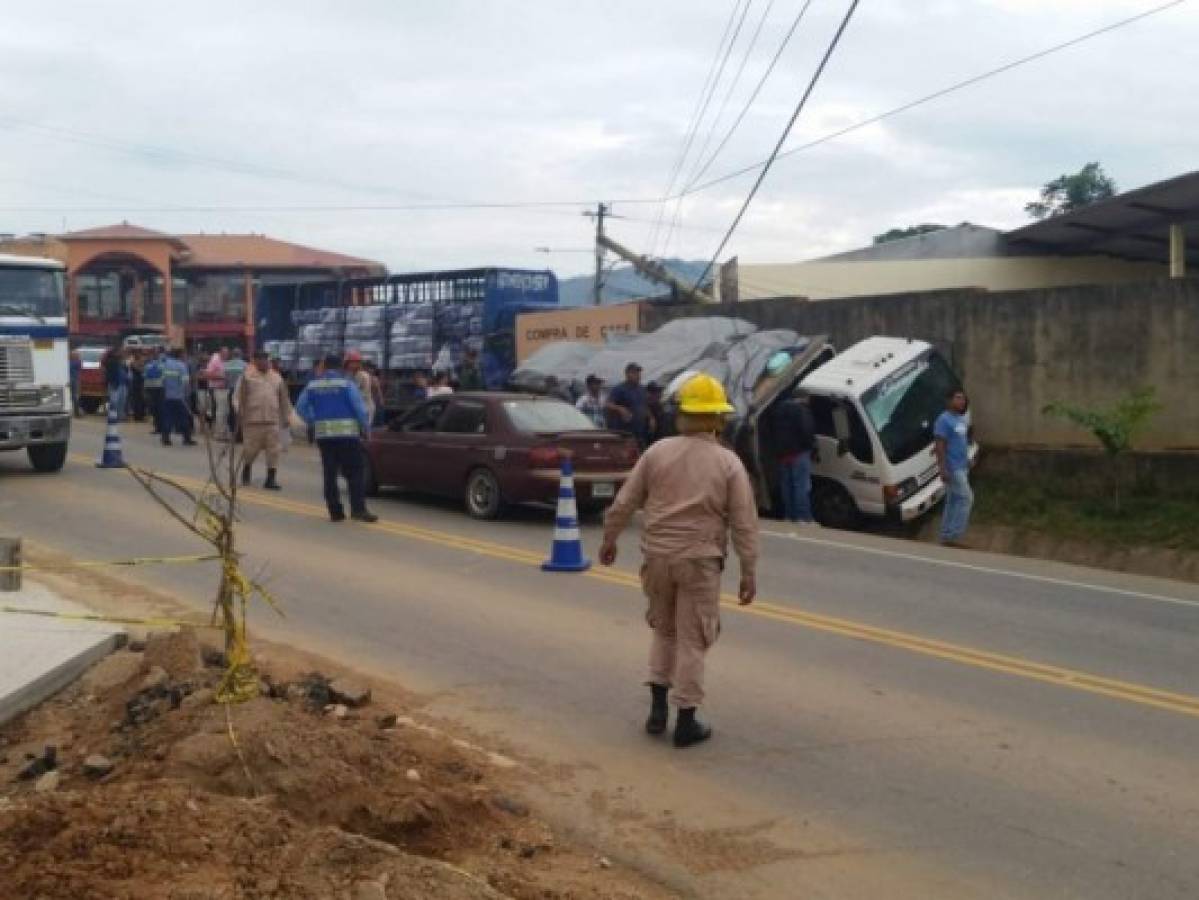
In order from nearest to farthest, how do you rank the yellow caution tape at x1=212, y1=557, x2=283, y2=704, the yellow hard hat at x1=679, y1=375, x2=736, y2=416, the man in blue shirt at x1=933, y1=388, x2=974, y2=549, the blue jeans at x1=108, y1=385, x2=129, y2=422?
the yellow caution tape at x1=212, y1=557, x2=283, y2=704
the yellow hard hat at x1=679, y1=375, x2=736, y2=416
the man in blue shirt at x1=933, y1=388, x2=974, y2=549
the blue jeans at x1=108, y1=385, x2=129, y2=422

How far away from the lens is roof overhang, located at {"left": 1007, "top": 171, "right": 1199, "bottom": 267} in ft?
69.8

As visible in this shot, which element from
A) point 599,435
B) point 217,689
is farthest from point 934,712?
point 599,435

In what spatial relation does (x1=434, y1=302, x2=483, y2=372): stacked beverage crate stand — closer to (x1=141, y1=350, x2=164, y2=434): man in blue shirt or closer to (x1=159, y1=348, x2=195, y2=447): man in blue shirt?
(x1=159, y1=348, x2=195, y2=447): man in blue shirt

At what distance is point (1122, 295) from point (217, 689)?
1487 cm

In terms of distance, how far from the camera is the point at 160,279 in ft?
178

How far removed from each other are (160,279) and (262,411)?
1590 inches

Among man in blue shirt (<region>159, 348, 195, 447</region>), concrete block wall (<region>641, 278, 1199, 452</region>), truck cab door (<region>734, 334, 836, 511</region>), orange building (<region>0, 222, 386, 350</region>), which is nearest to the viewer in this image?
concrete block wall (<region>641, 278, 1199, 452</region>)

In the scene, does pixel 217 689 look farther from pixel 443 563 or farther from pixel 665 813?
pixel 443 563

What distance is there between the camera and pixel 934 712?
718 cm

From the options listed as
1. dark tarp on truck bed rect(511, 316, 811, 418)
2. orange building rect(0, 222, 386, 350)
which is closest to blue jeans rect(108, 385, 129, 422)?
dark tarp on truck bed rect(511, 316, 811, 418)

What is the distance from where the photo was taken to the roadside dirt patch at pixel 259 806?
4.17 metres

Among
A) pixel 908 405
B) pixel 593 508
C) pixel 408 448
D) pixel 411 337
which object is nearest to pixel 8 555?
pixel 408 448

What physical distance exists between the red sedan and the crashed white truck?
2.10 metres

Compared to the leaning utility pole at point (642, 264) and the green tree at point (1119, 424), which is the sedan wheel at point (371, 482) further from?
the leaning utility pole at point (642, 264)
